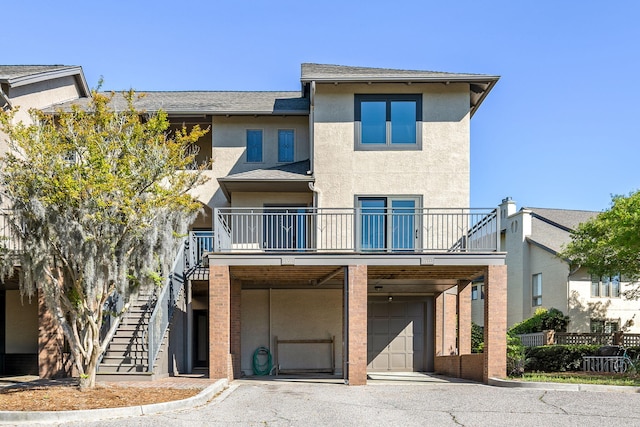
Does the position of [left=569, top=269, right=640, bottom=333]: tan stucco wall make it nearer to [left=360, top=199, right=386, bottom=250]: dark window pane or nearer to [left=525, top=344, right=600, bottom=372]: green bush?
[left=525, top=344, right=600, bottom=372]: green bush

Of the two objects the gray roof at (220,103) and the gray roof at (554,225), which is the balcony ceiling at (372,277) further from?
the gray roof at (554,225)

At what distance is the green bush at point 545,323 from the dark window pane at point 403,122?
472 inches

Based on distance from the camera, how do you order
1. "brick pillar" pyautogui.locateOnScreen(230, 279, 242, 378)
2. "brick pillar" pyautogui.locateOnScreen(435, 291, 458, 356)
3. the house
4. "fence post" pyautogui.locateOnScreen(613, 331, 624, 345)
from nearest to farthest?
the house → "brick pillar" pyautogui.locateOnScreen(230, 279, 242, 378) → "brick pillar" pyautogui.locateOnScreen(435, 291, 458, 356) → "fence post" pyautogui.locateOnScreen(613, 331, 624, 345)

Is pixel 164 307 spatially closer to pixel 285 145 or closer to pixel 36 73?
pixel 285 145

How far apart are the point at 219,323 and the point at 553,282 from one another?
64.2 feet

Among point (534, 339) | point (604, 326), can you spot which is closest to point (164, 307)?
point (534, 339)

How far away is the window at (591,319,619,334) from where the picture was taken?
29391mm

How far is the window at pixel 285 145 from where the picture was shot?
21.9m

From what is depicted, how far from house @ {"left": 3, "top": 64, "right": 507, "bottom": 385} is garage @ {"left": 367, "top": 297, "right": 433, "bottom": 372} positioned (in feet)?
0.12

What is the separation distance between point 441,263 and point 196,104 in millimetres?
10552

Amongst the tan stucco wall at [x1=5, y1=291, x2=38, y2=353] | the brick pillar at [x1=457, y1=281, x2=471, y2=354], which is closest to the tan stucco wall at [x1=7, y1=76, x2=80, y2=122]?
the tan stucco wall at [x1=5, y1=291, x2=38, y2=353]

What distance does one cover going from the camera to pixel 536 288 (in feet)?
105

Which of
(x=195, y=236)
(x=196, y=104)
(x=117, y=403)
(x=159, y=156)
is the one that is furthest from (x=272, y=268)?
(x=196, y=104)

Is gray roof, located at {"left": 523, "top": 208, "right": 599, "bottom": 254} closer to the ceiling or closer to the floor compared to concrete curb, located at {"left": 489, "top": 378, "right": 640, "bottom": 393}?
closer to the ceiling
